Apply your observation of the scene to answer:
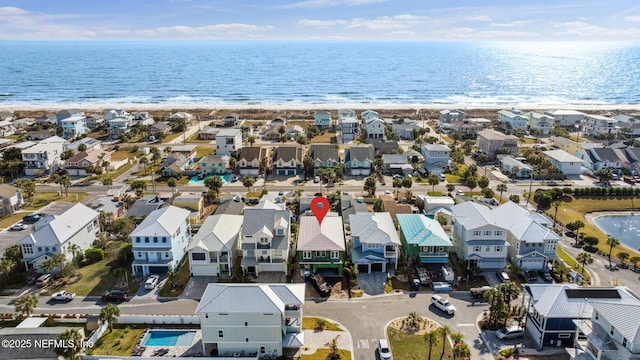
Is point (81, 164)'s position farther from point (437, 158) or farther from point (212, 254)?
point (437, 158)

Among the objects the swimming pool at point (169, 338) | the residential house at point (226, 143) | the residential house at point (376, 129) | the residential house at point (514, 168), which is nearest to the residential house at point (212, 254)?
the swimming pool at point (169, 338)

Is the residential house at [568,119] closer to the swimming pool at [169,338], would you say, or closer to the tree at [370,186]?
the tree at [370,186]

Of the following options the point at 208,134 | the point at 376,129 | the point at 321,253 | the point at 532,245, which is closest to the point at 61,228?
the point at 321,253

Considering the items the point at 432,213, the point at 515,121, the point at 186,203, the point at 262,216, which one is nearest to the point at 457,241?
the point at 432,213

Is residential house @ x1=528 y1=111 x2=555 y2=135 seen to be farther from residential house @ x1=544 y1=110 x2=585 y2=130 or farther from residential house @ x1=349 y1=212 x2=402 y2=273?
residential house @ x1=349 y1=212 x2=402 y2=273

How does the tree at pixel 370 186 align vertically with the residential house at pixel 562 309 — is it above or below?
above

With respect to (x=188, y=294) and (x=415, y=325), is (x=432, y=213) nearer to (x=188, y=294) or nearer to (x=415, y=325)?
(x=415, y=325)

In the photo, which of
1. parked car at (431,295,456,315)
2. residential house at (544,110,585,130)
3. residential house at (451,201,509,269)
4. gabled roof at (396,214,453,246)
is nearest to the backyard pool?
gabled roof at (396,214,453,246)
